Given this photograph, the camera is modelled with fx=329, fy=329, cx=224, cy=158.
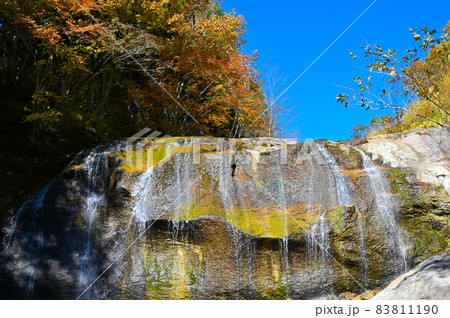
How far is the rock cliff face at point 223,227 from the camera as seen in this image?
6832 millimetres

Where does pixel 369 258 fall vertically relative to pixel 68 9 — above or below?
below

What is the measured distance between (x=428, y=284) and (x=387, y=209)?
290 cm

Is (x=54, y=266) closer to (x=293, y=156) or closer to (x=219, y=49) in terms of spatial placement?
(x=293, y=156)

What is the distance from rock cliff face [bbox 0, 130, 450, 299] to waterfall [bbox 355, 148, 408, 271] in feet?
0.07

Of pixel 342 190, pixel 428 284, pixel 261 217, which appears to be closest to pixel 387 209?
pixel 342 190

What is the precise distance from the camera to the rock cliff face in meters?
6.83

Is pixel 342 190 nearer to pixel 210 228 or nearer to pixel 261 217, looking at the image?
pixel 261 217

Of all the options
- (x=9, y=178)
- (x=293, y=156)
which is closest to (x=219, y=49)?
(x=293, y=156)

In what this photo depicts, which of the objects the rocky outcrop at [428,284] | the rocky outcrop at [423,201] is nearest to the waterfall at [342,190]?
the rocky outcrop at [423,201]

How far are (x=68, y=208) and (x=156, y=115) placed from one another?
834cm

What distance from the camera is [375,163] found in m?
8.43

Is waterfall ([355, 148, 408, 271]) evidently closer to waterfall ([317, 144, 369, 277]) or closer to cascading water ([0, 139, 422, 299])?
cascading water ([0, 139, 422, 299])

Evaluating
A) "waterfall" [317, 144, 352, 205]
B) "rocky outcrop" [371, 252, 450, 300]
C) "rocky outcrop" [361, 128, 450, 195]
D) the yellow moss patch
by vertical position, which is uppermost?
"rocky outcrop" [361, 128, 450, 195]

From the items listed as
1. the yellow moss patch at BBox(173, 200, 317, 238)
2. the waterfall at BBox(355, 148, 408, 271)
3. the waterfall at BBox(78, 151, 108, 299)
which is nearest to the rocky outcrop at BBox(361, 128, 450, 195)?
the waterfall at BBox(355, 148, 408, 271)
